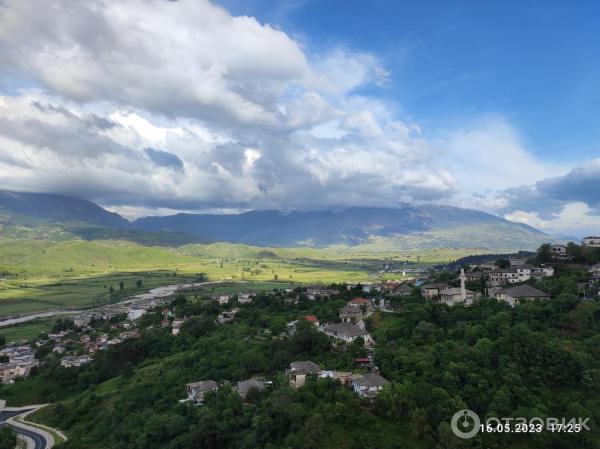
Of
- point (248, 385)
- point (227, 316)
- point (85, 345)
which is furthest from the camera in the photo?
point (85, 345)

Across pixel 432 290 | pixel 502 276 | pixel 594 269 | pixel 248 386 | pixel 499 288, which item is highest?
pixel 594 269

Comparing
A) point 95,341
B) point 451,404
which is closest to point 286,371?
point 451,404

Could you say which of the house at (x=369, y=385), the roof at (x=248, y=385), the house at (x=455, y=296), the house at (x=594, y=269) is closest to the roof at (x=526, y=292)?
the house at (x=455, y=296)

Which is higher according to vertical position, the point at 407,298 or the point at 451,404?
the point at 407,298

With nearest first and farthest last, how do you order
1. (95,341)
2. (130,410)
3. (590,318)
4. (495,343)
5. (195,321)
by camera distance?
1. (495,343)
2. (590,318)
3. (130,410)
4. (195,321)
5. (95,341)

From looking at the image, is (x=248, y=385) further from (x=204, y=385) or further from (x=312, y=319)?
(x=312, y=319)

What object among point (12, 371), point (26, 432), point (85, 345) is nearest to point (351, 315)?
point (26, 432)

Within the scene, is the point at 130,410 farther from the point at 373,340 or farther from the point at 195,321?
the point at 373,340
